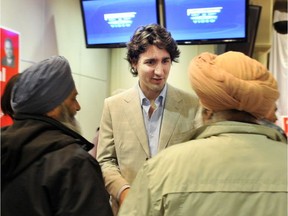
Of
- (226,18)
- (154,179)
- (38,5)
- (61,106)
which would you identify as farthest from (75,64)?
(154,179)

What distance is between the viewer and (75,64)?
4.29 meters

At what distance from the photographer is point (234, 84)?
1155 millimetres

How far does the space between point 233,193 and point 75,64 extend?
3.40 metres

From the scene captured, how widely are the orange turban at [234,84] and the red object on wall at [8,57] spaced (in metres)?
2.09

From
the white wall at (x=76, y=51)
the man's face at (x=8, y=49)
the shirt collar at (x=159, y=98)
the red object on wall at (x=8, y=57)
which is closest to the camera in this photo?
the shirt collar at (x=159, y=98)

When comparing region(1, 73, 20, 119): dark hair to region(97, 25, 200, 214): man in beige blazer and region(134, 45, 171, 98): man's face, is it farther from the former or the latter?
region(134, 45, 171, 98): man's face

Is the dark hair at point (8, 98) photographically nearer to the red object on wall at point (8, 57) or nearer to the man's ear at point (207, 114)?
the man's ear at point (207, 114)

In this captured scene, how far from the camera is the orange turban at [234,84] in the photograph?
1159 mm

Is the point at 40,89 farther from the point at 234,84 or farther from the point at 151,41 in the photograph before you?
the point at 151,41

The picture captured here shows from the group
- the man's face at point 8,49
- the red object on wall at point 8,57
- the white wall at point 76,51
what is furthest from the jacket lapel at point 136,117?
the white wall at point 76,51

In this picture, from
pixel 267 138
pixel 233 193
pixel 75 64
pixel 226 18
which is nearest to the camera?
pixel 233 193

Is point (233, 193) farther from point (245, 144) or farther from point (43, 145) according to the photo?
point (43, 145)

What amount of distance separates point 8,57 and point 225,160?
2.42 meters

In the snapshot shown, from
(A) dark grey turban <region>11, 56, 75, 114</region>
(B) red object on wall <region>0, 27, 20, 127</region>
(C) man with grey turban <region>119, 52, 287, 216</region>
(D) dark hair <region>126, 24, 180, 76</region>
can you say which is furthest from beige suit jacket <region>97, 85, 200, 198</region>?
(B) red object on wall <region>0, 27, 20, 127</region>
